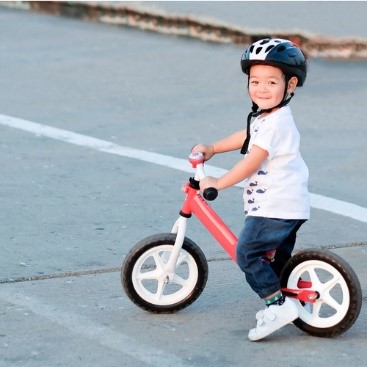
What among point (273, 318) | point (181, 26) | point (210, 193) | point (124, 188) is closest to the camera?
point (210, 193)

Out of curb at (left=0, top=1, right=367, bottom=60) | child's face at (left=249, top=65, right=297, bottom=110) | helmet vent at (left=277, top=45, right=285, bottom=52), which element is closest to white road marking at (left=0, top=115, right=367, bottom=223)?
child's face at (left=249, top=65, right=297, bottom=110)

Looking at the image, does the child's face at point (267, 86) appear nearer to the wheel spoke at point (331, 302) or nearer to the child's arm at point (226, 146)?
the child's arm at point (226, 146)

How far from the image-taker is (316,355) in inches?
199

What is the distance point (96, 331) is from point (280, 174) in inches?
40.1

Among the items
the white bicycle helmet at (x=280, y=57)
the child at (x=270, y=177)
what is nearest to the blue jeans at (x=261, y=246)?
the child at (x=270, y=177)

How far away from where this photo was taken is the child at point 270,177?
5141 mm

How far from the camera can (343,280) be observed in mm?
5195

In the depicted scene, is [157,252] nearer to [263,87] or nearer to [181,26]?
[263,87]

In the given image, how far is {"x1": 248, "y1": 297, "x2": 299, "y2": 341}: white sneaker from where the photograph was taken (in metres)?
5.16

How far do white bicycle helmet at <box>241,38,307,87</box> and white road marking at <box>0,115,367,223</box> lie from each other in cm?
202

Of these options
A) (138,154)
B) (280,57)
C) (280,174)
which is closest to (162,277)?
(280,174)

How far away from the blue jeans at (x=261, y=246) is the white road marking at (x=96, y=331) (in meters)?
0.50

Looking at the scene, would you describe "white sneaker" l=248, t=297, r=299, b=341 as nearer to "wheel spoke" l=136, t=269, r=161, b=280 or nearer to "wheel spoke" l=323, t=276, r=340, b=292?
"wheel spoke" l=323, t=276, r=340, b=292

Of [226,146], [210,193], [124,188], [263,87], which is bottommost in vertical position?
[124,188]
